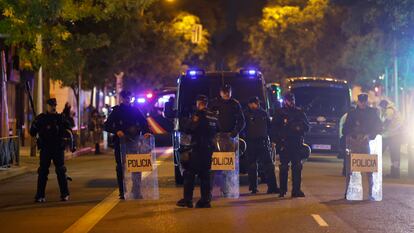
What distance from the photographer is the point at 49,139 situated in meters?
14.6

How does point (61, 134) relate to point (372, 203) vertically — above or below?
above

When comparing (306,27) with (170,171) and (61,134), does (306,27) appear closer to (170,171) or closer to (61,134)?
(170,171)

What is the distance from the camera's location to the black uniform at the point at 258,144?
15930 mm

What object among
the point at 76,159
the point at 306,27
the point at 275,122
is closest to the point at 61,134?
the point at 275,122

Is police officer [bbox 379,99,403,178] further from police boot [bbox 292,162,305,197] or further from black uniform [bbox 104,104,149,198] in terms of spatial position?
black uniform [bbox 104,104,149,198]

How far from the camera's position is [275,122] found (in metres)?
15.5

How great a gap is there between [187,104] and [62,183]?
14.1 feet

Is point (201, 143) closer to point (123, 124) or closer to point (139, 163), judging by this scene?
point (139, 163)

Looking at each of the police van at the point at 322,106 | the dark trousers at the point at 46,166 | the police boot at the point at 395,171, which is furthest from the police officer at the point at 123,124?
the police van at the point at 322,106

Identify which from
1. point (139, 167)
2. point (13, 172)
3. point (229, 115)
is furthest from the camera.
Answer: point (13, 172)

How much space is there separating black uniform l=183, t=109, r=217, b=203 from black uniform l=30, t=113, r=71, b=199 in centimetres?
244

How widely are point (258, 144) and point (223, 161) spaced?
1581 millimetres

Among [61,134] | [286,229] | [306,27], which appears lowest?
[286,229]

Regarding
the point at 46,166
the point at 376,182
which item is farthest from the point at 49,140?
the point at 376,182
